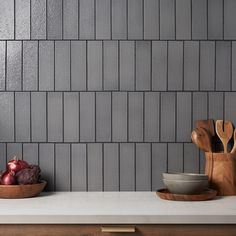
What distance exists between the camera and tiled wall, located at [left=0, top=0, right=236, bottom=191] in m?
2.61

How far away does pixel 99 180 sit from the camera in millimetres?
2609

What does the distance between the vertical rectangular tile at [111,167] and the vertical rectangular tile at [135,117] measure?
0.10m

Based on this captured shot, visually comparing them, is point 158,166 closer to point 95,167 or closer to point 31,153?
point 95,167

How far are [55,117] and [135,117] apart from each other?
0.41 metres

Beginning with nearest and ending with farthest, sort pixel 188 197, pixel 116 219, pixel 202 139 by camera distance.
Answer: pixel 116 219 → pixel 188 197 → pixel 202 139

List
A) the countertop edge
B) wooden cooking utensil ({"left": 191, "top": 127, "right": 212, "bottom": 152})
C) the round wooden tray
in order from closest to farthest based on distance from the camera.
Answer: the countertop edge, the round wooden tray, wooden cooking utensil ({"left": 191, "top": 127, "right": 212, "bottom": 152})

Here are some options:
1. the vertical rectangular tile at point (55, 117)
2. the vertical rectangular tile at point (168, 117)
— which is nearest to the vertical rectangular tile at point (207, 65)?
the vertical rectangular tile at point (168, 117)

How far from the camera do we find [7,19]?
2619mm

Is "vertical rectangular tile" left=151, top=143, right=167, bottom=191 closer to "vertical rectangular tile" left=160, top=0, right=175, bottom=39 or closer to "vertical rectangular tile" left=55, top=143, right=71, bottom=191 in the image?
"vertical rectangular tile" left=55, top=143, right=71, bottom=191

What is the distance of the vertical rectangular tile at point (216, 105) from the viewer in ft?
8.59

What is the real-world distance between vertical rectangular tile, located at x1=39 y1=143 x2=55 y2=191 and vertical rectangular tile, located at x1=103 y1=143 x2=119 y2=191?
10.7 inches

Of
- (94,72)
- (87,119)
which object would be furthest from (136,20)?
(87,119)

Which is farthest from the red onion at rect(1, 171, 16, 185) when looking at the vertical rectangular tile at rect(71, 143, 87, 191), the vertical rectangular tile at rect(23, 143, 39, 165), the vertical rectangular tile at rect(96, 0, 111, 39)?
the vertical rectangular tile at rect(96, 0, 111, 39)

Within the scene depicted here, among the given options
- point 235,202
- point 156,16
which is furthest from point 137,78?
point 235,202
